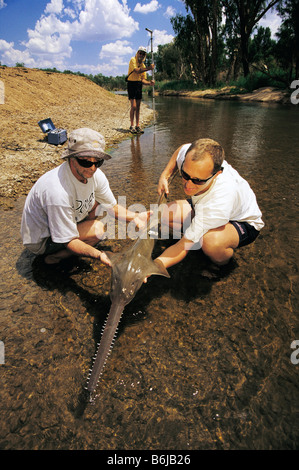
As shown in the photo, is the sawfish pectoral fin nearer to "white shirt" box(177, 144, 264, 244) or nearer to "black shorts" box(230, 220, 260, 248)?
"white shirt" box(177, 144, 264, 244)

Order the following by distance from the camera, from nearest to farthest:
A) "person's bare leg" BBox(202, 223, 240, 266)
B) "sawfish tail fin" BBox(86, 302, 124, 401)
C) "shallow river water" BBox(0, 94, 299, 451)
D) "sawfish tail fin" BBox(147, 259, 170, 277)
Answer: "shallow river water" BBox(0, 94, 299, 451) < "sawfish tail fin" BBox(86, 302, 124, 401) < "sawfish tail fin" BBox(147, 259, 170, 277) < "person's bare leg" BBox(202, 223, 240, 266)

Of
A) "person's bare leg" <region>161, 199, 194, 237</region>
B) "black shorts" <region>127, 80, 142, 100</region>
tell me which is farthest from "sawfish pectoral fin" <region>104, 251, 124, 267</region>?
"black shorts" <region>127, 80, 142, 100</region>

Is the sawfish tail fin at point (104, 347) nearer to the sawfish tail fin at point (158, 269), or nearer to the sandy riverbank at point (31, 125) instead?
the sawfish tail fin at point (158, 269)

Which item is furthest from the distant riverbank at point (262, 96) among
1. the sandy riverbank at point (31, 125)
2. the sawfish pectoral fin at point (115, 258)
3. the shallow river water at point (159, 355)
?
the sawfish pectoral fin at point (115, 258)

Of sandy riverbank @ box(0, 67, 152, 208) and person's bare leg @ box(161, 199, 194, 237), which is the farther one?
sandy riverbank @ box(0, 67, 152, 208)

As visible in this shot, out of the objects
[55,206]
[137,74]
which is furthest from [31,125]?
[55,206]

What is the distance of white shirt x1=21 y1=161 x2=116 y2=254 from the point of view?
2596 millimetres

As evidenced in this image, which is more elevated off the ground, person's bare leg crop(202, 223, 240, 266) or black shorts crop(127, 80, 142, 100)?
black shorts crop(127, 80, 142, 100)

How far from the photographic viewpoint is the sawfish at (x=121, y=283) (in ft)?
6.67

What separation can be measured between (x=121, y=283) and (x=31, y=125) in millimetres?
8718

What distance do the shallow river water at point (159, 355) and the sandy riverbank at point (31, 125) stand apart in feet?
6.95

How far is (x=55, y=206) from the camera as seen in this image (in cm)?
258

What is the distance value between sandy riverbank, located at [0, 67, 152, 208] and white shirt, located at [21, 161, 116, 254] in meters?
2.16

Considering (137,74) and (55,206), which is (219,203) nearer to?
(55,206)
